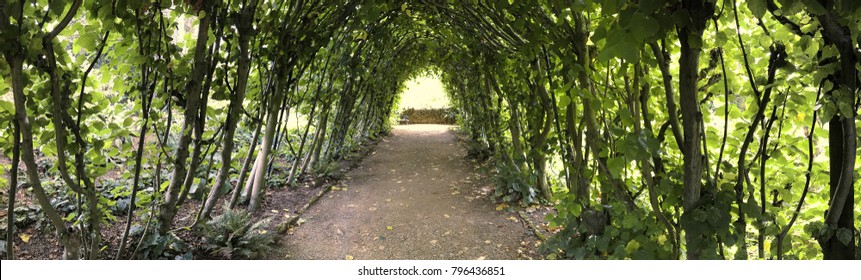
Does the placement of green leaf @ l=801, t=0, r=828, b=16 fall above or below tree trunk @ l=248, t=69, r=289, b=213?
above

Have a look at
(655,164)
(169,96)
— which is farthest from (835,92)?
(169,96)

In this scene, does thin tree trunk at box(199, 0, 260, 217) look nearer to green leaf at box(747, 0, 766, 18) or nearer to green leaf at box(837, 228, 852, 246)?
green leaf at box(747, 0, 766, 18)

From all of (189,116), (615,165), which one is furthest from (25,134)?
(615,165)

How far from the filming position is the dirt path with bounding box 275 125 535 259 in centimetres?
339

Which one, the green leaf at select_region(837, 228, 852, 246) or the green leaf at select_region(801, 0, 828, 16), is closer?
the green leaf at select_region(801, 0, 828, 16)

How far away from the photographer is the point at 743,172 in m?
1.36

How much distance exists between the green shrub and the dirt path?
225 mm

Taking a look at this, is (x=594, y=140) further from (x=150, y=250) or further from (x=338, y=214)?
(x=338, y=214)

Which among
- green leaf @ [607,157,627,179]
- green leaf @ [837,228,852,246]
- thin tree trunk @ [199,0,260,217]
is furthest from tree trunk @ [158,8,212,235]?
green leaf @ [837,228,852,246]

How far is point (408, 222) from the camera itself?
4078 millimetres

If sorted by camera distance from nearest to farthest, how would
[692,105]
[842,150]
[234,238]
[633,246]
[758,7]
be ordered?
[758,7] → [842,150] → [692,105] → [633,246] → [234,238]

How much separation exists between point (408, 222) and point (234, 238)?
1447 mm

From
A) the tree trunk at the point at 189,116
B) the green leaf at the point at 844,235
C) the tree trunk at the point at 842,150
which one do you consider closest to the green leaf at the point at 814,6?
the tree trunk at the point at 842,150

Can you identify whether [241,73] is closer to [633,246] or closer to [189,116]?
[189,116]
